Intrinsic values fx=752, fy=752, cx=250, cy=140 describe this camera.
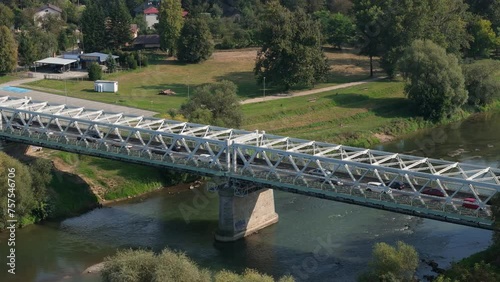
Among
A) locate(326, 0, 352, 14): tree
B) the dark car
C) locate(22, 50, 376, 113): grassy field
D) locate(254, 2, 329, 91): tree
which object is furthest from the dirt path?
the dark car

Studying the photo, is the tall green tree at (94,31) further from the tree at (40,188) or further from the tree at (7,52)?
the tree at (40,188)

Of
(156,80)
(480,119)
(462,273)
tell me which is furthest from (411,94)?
(462,273)

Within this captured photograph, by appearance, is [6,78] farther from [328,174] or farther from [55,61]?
[328,174]

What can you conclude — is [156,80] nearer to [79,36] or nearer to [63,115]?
[79,36]

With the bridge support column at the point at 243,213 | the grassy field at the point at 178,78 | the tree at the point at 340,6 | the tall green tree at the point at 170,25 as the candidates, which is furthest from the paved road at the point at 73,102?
the tree at the point at 340,6

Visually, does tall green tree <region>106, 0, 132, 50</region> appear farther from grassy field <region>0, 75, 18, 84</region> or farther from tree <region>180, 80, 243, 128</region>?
tree <region>180, 80, 243, 128</region>

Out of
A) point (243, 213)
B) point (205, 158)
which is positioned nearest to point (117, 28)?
point (205, 158)
